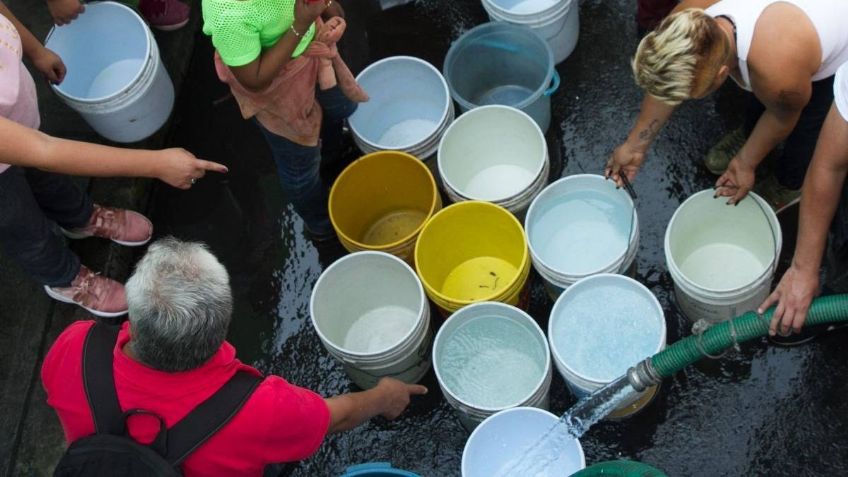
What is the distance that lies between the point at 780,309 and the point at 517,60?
6.22ft

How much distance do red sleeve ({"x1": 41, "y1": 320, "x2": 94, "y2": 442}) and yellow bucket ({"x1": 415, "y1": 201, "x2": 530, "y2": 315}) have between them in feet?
4.42

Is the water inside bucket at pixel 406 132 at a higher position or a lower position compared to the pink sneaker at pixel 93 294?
higher

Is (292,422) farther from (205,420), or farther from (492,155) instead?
(492,155)

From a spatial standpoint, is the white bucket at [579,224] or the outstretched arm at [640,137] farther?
the white bucket at [579,224]

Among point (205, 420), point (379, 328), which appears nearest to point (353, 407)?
point (205, 420)

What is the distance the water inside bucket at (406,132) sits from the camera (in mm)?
4027

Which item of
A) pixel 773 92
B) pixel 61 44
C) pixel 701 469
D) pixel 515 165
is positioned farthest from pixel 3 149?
pixel 701 469

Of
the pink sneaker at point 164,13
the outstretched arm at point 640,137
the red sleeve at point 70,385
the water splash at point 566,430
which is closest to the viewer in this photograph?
the red sleeve at point 70,385

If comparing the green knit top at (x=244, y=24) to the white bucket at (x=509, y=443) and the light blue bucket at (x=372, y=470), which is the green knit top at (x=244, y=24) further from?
the white bucket at (x=509, y=443)

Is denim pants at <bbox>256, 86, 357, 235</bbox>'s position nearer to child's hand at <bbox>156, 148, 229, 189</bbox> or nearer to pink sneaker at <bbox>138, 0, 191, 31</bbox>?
child's hand at <bbox>156, 148, 229, 189</bbox>

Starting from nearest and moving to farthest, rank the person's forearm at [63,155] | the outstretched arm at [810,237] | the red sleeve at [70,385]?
the red sleeve at [70,385] → the person's forearm at [63,155] → the outstretched arm at [810,237]

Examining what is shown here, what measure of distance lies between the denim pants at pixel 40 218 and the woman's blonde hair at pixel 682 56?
2330 mm

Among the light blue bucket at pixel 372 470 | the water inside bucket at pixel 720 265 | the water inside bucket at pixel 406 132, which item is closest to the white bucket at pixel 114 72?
the water inside bucket at pixel 406 132

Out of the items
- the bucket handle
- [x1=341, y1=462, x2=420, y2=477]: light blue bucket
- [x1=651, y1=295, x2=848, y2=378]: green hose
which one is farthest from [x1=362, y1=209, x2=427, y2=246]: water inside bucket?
[x1=651, y1=295, x2=848, y2=378]: green hose
